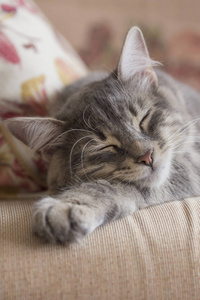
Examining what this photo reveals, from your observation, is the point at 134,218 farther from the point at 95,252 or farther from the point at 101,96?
the point at 101,96

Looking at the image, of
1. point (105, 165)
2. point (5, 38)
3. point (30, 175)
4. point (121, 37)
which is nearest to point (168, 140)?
point (105, 165)

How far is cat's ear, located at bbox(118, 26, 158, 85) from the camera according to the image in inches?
45.2

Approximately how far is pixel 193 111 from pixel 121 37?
91cm

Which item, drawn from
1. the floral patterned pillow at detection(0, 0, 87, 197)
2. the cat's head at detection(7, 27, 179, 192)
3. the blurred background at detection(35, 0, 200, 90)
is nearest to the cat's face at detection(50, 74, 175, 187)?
the cat's head at detection(7, 27, 179, 192)

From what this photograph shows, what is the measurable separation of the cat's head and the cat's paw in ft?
0.68

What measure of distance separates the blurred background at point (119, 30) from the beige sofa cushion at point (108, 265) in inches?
55.4

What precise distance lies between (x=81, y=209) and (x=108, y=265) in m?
0.16

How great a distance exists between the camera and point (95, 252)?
881 millimetres

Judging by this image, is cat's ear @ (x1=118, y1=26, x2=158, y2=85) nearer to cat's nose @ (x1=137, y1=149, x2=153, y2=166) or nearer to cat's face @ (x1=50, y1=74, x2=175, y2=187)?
cat's face @ (x1=50, y1=74, x2=175, y2=187)

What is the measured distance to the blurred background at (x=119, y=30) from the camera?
2.12 m

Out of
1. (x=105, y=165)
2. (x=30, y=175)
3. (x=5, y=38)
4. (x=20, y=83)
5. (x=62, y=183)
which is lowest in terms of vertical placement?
(x=30, y=175)

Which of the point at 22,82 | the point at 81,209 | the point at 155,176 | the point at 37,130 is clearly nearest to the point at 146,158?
the point at 155,176

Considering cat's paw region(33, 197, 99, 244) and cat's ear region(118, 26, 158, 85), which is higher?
cat's ear region(118, 26, 158, 85)

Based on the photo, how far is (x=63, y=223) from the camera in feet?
2.86
